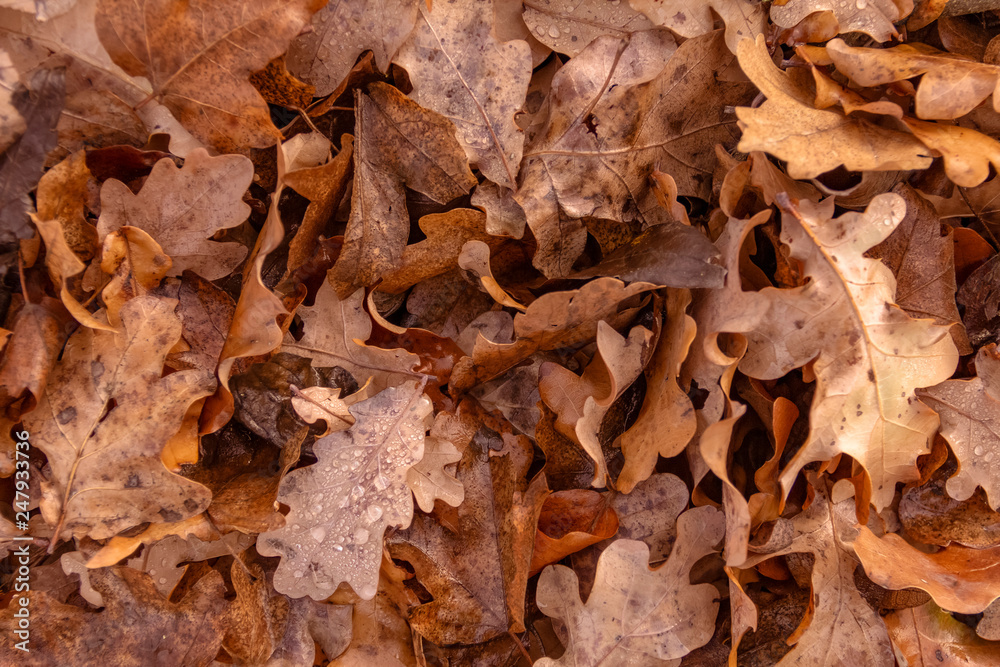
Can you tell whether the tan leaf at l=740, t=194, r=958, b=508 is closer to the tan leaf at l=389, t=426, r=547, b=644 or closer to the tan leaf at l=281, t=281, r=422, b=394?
the tan leaf at l=389, t=426, r=547, b=644

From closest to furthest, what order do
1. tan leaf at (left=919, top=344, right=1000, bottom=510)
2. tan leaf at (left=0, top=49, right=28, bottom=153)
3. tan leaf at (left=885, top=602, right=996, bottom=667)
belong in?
1. tan leaf at (left=0, top=49, right=28, bottom=153)
2. tan leaf at (left=919, top=344, right=1000, bottom=510)
3. tan leaf at (left=885, top=602, right=996, bottom=667)

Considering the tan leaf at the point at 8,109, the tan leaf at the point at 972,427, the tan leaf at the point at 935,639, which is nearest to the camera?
the tan leaf at the point at 8,109

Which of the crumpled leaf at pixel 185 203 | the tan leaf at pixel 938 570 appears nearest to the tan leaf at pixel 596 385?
the tan leaf at pixel 938 570

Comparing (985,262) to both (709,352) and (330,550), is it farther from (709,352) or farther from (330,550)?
(330,550)

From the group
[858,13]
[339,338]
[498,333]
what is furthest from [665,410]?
[858,13]

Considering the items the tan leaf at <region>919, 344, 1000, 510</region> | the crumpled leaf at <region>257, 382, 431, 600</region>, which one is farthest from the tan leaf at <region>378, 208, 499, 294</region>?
the tan leaf at <region>919, 344, 1000, 510</region>

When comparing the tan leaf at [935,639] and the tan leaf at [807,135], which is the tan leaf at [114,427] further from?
the tan leaf at [935,639]

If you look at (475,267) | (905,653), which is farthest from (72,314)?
(905,653)
